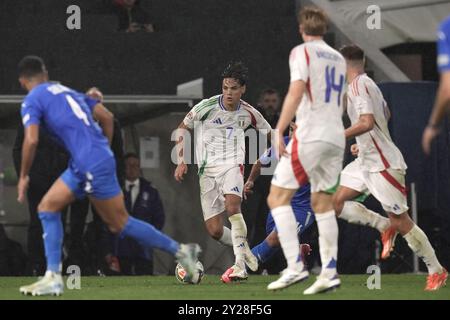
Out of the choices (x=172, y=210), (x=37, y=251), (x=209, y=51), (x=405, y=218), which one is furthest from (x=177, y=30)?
(x=405, y=218)

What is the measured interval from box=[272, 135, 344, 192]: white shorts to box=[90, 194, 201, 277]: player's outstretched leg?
118cm

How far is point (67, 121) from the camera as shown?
437 inches

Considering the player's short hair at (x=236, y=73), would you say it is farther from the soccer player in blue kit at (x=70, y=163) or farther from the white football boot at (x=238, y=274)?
the soccer player in blue kit at (x=70, y=163)

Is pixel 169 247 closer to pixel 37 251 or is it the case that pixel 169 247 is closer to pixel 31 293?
pixel 31 293

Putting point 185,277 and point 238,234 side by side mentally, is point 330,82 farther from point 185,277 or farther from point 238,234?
point 185,277

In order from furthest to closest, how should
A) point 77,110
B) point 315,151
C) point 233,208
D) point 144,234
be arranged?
point 233,208 → point 144,234 → point 77,110 → point 315,151

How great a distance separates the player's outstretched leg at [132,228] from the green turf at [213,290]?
38 centimetres

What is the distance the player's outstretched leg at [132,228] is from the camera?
11273 mm

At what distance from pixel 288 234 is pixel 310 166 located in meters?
0.59

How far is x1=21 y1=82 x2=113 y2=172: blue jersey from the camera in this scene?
11.1 meters

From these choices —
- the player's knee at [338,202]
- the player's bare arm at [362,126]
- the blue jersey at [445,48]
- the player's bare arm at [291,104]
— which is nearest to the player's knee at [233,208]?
the player's knee at [338,202]

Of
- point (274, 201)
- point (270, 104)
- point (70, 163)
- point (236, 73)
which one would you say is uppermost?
point (236, 73)

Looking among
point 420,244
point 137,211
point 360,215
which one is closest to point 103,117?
point 420,244
